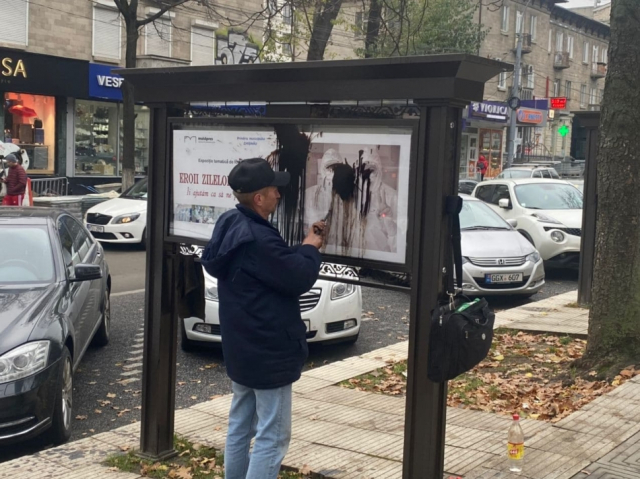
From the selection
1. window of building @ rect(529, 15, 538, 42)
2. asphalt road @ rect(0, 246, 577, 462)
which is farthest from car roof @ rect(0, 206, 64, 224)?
window of building @ rect(529, 15, 538, 42)

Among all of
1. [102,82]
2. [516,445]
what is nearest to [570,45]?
[102,82]

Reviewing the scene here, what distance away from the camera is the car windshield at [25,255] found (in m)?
6.71

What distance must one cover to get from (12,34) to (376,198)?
2474 cm

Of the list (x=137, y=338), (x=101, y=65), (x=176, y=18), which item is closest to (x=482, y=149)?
(x=176, y=18)

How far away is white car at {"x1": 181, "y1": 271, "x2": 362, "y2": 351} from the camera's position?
8125 mm

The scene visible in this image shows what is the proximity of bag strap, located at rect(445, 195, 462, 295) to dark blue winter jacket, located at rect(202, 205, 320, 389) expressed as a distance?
66 centimetres

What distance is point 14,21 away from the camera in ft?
86.2

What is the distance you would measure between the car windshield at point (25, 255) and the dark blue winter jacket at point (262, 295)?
3.25 metres

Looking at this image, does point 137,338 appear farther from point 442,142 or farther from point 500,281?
point 442,142

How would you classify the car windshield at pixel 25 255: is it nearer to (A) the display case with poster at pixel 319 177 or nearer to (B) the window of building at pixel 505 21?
(A) the display case with poster at pixel 319 177

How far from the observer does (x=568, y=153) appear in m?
63.2

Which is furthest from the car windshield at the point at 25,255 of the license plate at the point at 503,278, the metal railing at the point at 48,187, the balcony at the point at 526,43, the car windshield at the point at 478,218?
the balcony at the point at 526,43

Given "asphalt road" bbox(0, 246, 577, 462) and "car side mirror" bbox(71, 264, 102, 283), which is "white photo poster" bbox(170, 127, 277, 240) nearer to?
"car side mirror" bbox(71, 264, 102, 283)

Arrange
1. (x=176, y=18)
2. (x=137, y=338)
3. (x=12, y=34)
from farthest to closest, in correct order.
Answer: (x=176, y=18) → (x=12, y=34) → (x=137, y=338)
